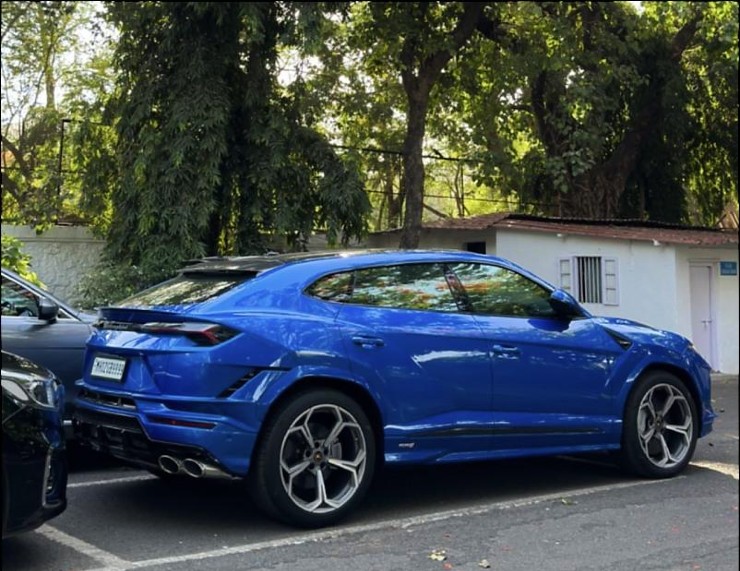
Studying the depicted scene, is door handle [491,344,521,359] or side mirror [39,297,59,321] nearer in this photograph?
door handle [491,344,521,359]

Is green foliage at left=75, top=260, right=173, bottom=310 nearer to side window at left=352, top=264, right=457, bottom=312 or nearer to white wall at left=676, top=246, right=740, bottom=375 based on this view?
side window at left=352, top=264, right=457, bottom=312

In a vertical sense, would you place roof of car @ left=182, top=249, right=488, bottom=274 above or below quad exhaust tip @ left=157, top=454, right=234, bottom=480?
above

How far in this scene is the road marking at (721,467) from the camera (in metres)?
6.93

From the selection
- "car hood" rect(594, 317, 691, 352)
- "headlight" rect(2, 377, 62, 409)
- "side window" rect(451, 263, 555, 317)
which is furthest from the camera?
"car hood" rect(594, 317, 691, 352)

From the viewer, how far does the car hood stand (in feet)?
21.4

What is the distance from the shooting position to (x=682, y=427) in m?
6.77

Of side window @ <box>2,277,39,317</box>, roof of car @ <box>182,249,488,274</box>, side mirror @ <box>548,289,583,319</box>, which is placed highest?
roof of car @ <box>182,249,488,274</box>

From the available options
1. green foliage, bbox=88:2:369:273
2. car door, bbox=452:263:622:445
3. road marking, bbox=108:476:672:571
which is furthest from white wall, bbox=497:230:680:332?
car door, bbox=452:263:622:445

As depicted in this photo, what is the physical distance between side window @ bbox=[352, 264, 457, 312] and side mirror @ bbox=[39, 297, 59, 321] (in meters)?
2.55

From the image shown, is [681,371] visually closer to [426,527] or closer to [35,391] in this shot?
[426,527]

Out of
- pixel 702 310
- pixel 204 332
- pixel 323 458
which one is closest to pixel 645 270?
pixel 702 310

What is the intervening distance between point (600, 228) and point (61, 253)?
378 inches

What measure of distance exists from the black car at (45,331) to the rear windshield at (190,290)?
1.30m

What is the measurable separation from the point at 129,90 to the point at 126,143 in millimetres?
881
